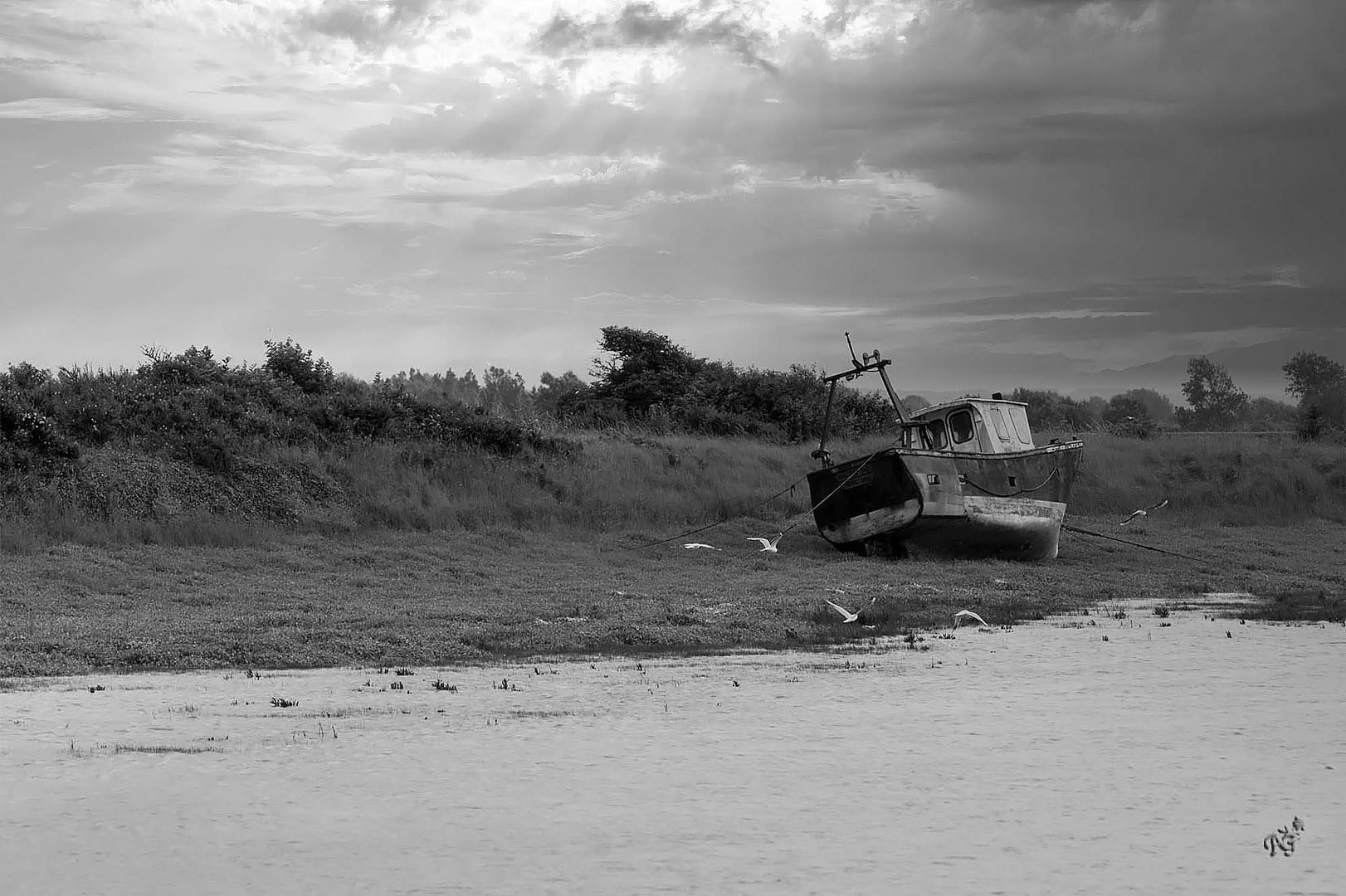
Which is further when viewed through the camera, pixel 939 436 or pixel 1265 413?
pixel 1265 413

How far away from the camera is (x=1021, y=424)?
30484 millimetres

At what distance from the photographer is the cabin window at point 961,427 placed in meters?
29.6

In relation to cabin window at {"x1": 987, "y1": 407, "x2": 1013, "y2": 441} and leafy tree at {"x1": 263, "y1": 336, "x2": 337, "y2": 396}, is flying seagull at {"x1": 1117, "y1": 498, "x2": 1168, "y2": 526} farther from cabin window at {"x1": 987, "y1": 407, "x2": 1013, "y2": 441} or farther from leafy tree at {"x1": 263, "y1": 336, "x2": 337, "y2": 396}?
leafy tree at {"x1": 263, "y1": 336, "x2": 337, "y2": 396}

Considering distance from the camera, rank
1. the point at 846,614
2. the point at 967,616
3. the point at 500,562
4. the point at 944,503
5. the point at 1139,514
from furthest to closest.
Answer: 1. the point at 1139,514
2. the point at 944,503
3. the point at 500,562
4. the point at 967,616
5. the point at 846,614

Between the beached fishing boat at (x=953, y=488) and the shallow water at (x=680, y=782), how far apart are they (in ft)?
46.8

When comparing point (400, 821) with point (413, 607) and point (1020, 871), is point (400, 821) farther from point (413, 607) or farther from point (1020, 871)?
point (413, 607)

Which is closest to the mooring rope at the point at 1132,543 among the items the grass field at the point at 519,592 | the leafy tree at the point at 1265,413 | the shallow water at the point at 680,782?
the grass field at the point at 519,592

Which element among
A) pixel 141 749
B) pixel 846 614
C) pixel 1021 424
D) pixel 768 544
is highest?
pixel 1021 424

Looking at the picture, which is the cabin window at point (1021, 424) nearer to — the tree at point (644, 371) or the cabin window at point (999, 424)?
the cabin window at point (999, 424)

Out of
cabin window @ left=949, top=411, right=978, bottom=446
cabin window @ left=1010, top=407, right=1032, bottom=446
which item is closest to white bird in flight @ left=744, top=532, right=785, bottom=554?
cabin window @ left=949, top=411, right=978, bottom=446

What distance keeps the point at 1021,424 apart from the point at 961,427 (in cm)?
157

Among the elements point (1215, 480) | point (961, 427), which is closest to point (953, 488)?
point (961, 427)

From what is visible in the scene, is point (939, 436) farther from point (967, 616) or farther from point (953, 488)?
point (967, 616)

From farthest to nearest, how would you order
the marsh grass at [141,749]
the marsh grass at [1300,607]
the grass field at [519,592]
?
the marsh grass at [1300,607] < the grass field at [519,592] < the marsh grass at [141,749]
